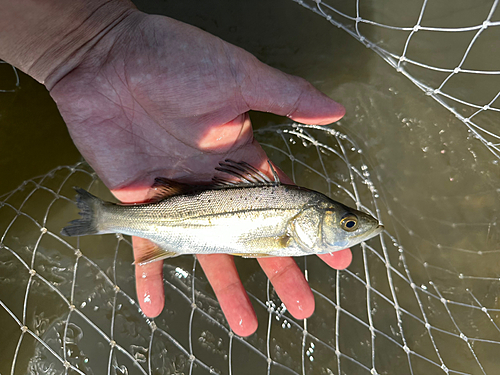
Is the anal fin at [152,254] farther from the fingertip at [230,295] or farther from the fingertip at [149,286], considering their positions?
the fingertip at [230,295]

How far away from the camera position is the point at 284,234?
222 centimetres

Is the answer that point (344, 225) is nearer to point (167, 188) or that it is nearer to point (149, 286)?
point (167, 188)

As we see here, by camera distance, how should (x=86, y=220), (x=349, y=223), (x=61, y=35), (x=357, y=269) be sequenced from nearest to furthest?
(x=349, y=223) → (x=86, y=220) → (x=61, y=35) → (x=357, y=269)

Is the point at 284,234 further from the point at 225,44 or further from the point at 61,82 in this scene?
the point at 61,82

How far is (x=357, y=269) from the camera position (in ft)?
10.9

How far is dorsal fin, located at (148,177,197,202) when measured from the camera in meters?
2.32

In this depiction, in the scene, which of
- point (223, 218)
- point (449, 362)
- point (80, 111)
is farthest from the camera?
point (449, 362)

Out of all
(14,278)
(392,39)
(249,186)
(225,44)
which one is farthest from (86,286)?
(392,39)

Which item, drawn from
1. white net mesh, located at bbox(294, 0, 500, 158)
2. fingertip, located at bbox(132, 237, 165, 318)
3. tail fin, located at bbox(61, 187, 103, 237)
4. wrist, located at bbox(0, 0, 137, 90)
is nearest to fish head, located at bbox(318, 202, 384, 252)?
fingertip, located at bbox(132, 237, 165, 318)

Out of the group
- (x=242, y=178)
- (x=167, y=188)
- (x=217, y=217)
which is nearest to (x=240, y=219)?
(x=217, y=217)

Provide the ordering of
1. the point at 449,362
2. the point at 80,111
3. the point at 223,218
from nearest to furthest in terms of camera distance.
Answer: the point at 223,218 → the point at 80,111 → the point at 449,362

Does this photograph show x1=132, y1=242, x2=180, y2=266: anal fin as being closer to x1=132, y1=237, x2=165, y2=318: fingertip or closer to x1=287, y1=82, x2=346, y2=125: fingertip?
x1=132, y1=237, x2=165, y2=318: fingertip

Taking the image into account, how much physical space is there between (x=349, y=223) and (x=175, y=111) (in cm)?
153

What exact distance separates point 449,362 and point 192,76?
360 cm
